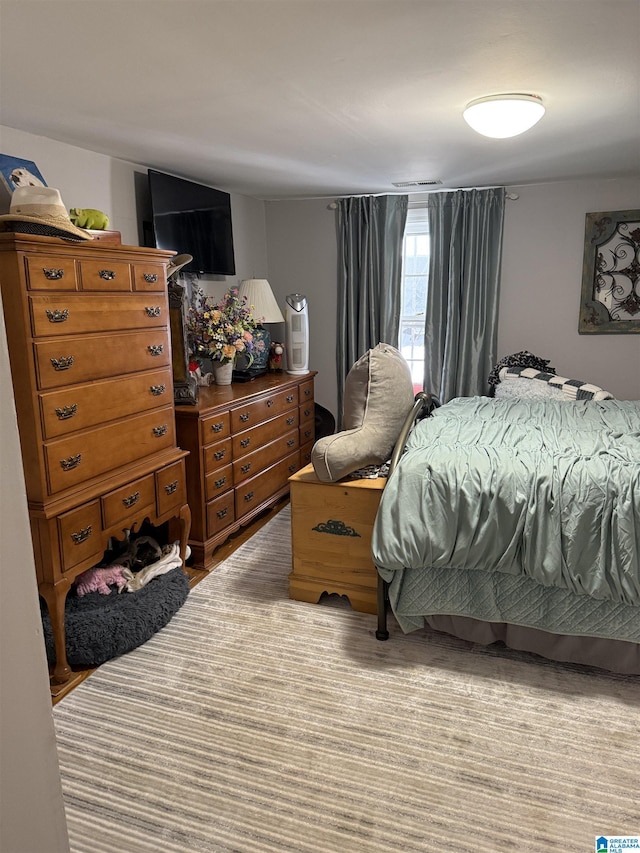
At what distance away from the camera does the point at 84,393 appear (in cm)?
242

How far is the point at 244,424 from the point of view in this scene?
12.2 ft

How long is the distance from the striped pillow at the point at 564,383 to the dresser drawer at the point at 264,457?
1.71m

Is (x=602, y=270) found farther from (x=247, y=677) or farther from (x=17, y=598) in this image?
(x=17, y=598)

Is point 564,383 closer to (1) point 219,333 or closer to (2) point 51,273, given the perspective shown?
(1) point 219,333

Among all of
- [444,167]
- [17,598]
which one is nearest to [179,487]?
[17,598]

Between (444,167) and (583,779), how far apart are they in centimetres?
350

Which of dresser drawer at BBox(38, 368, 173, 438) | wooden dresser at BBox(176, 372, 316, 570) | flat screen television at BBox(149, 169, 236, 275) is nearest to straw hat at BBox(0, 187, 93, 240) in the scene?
dresser drawer at BBox(38, 368, 173, 438)

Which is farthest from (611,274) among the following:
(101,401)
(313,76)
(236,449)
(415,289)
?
(101,401)

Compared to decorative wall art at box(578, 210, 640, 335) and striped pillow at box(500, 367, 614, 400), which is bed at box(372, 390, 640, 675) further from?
decorative wall art at box(578, 210, 640, 335)

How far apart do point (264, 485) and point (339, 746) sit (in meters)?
2.19

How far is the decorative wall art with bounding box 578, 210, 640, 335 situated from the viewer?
14.8 ft

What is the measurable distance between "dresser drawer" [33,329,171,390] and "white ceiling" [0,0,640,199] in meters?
0.96

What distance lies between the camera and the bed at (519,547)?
2293 millimetres

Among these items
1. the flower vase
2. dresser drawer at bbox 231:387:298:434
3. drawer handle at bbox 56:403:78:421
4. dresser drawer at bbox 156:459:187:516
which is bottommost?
dresser drawer at bbox 156:459:187:516
